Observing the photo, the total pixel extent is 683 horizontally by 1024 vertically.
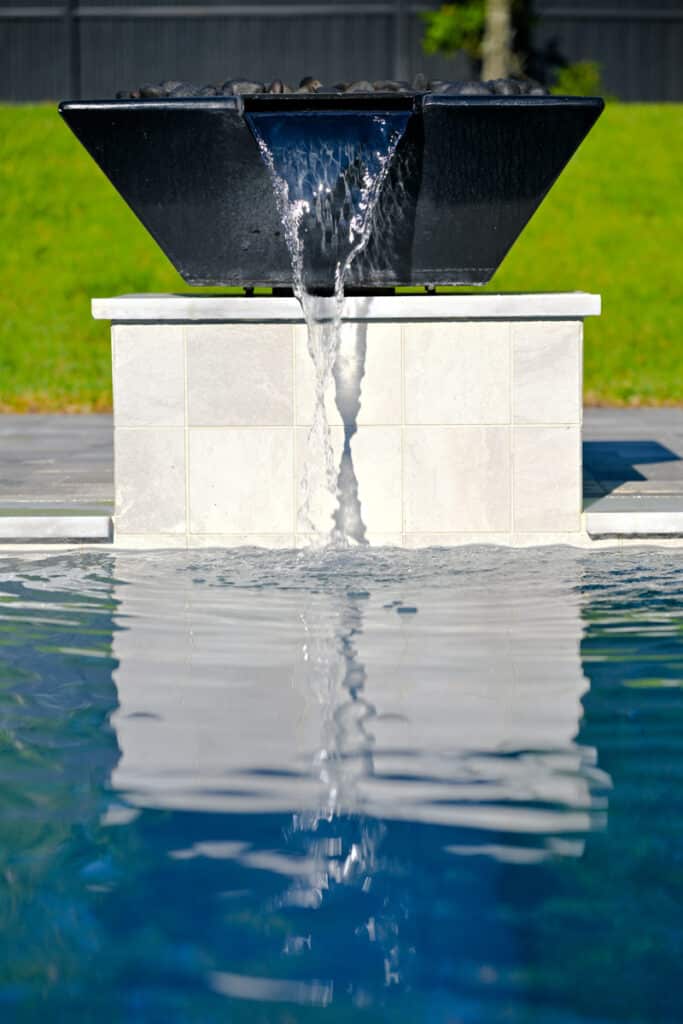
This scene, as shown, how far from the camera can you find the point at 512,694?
414cm

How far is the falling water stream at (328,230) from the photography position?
6297 millimetres

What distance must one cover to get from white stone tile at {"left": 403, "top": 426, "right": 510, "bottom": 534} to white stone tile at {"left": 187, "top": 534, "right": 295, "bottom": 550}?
51 cm

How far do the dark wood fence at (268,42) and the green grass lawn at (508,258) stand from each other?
1692mm

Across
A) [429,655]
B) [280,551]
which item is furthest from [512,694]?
[280,551]

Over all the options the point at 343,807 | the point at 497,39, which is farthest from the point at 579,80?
the point at 343,807

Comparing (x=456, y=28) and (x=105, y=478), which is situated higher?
(x=456, y=28)

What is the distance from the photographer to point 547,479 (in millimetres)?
6500

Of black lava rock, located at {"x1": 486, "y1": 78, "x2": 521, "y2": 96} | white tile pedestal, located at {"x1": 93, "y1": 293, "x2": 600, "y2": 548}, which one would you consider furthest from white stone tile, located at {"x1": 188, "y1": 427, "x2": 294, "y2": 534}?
black lava rock, located at {"x1": 486, "y1": 78, "x2": 521, "y2": 96}

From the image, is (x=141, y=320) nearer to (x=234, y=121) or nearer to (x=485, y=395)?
(x=234, y=121)

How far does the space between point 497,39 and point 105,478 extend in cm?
1529

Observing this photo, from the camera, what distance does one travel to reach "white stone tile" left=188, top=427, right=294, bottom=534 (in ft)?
21.2

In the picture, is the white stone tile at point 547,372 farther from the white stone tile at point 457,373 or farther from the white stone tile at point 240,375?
the white stone tile at point 240,375

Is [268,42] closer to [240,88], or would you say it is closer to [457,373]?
[240,88]

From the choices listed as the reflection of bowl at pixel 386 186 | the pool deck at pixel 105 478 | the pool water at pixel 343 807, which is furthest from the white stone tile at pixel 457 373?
the pool water at pixel 343 807
